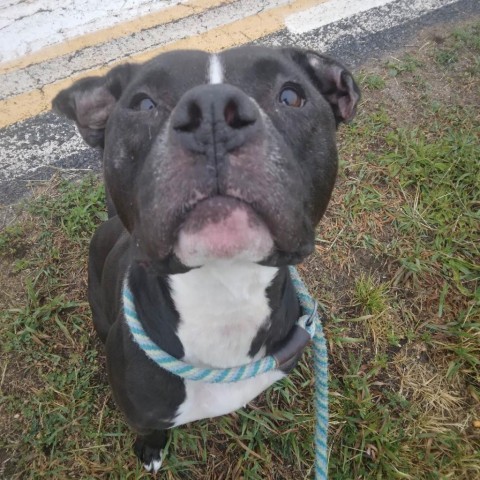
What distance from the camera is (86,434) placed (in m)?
2.64

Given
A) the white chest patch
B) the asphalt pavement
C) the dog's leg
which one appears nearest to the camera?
the white chest patch

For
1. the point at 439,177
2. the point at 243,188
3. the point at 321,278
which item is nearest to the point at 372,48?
the point at 439,177

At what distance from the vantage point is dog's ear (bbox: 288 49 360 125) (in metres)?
1.96

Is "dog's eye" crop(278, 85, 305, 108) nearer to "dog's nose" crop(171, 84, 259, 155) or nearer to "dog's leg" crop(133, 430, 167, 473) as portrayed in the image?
"dog's nose" crop(171, 84, 259, 155)

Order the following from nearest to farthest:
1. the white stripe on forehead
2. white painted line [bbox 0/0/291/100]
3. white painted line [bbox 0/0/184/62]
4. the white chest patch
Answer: the white stripe on forehead → the white chest patch → white painted line [bbox 0/0/291/100] → white painted line [bbox 0/0/184/62]

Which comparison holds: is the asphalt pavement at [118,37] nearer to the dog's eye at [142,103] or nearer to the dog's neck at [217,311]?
the dog's neck at [217,311]

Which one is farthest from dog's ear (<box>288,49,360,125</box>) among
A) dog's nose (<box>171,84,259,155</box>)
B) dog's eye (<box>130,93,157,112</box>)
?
dog's nose (<box>171,84,259,155</box>)

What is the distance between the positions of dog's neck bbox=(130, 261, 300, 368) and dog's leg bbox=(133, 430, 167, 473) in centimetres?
72

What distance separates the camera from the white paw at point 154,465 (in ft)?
8.36

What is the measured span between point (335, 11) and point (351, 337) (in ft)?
7.85

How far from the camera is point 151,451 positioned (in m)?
2.54

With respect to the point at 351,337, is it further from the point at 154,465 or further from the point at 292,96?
the point at 292,96

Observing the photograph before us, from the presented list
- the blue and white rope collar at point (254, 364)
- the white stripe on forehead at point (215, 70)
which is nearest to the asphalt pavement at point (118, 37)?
the blue and white rope collar at point (254, 364)

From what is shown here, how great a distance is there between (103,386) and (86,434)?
24 cm
